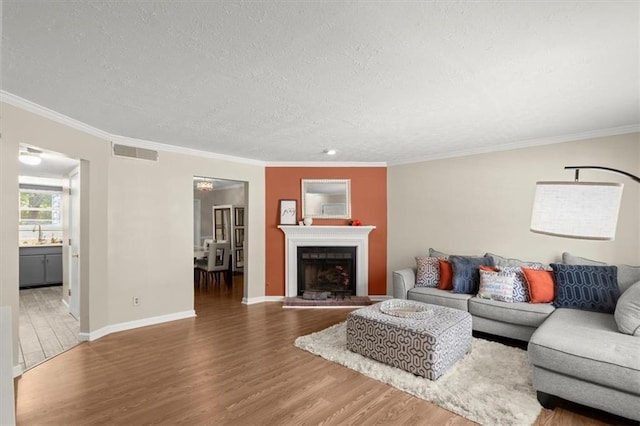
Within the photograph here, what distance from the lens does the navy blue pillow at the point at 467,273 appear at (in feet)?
13.2

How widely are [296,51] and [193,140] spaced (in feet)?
8.59

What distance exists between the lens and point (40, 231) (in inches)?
283

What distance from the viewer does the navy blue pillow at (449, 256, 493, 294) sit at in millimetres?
4027

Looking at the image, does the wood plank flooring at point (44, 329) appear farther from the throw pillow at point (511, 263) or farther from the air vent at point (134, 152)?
the throw pillow at point (511, 263)

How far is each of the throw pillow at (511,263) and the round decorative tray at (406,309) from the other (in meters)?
1.41

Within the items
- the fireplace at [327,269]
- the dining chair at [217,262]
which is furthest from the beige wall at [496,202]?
the dining chair at [217,262]

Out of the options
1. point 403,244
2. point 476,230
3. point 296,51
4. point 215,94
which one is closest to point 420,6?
point 296,51

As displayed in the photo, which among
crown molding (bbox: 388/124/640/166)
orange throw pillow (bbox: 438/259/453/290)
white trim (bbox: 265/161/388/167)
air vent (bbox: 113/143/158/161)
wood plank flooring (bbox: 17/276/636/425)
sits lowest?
wood plank flooring (bbox: 17/276/636/425)

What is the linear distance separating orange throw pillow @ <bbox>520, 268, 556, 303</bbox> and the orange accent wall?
234cm

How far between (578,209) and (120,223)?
4482 millimetres

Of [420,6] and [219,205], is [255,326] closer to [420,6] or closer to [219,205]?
[420,6]

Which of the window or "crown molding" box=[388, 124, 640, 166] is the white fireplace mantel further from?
the window

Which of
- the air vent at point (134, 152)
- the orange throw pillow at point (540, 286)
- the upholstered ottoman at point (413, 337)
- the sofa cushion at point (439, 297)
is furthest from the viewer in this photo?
the air vent at point (134, 152)

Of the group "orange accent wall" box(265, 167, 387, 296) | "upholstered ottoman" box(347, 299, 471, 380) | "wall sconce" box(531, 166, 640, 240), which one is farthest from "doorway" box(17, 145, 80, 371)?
"wall sconce" box(531, 166, 640, 240)
